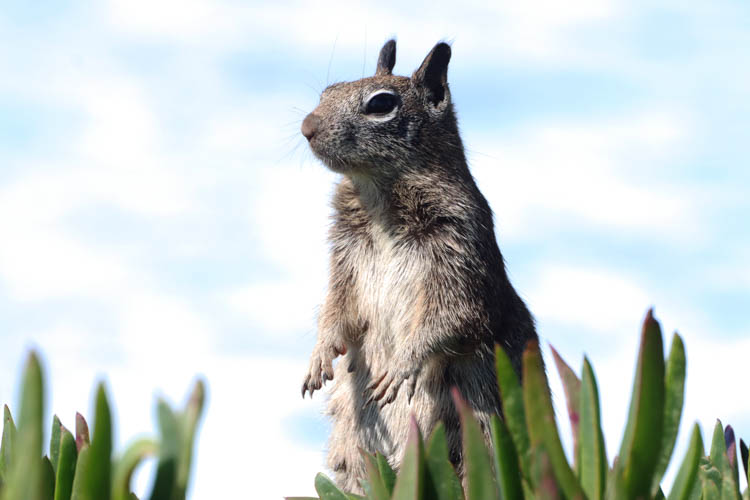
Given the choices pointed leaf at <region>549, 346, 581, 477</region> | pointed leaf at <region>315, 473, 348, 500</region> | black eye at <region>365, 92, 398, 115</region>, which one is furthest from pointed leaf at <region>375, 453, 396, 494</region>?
black eye at <region>365, 92, 398, 115</region>

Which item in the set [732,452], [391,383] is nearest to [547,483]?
[732,452]

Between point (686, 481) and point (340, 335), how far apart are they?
4.51 meters

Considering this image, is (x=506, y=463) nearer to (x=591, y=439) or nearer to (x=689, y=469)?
(x=591, y=439)

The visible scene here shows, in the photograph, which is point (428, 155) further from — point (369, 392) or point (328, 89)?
point (369, 392)

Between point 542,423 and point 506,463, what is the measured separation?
0.13 metres

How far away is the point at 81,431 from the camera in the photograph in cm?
245

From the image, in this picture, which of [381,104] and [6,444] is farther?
[381,104]

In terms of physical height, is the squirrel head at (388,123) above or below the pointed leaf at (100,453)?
above

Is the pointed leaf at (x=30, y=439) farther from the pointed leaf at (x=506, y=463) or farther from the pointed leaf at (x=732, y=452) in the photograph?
the pointed leaf at (x=732, y=452)

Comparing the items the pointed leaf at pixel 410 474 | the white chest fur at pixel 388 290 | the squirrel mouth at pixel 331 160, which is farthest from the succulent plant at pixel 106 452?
the squirrel mouth at pixel 331 160

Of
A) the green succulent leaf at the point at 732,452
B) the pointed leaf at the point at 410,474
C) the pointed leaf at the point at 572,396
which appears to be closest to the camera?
the pointed leaf at the point at 410,474

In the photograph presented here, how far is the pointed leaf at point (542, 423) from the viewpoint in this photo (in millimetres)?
1619

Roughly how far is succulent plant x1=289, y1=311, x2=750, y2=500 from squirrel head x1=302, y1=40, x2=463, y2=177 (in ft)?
15.3

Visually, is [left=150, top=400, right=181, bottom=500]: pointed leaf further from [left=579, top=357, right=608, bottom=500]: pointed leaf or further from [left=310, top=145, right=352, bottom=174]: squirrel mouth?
[left=310, top=145, right=352, bottom=174]: squirrel mouth
